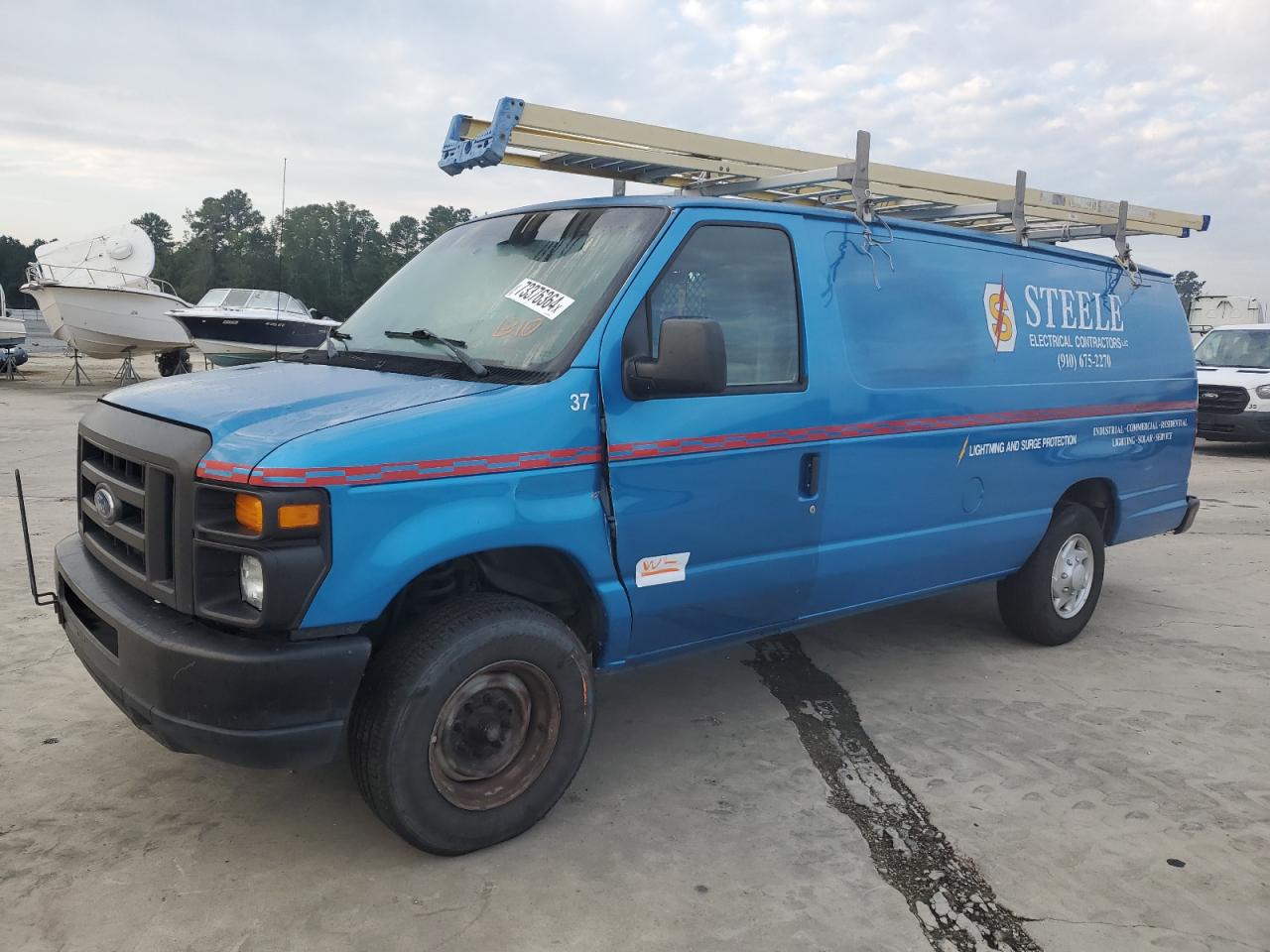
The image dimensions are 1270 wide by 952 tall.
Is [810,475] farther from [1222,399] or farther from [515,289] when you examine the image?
[1222,399]

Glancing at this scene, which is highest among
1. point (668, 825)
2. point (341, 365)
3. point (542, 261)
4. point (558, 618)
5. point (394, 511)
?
point (542, 261)

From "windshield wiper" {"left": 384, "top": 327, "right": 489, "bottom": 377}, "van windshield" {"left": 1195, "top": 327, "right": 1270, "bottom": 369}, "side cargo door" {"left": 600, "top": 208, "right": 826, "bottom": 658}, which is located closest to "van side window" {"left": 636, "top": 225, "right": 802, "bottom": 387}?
"side cargo door" {"left": 600, "top": 208, "right": 826, "bottom": 658}

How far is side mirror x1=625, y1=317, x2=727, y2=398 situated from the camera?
318cm

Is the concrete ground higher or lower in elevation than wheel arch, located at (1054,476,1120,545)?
lower

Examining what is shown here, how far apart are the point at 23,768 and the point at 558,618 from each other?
2101 mm

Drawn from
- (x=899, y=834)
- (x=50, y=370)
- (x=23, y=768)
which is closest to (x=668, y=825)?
(x=899, y=834)

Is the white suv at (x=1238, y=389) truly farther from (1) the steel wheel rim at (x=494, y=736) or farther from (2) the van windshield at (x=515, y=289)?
(1) the steel wheel rim at (x=494, y=736)

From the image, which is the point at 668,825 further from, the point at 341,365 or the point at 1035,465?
the point at 1035,465

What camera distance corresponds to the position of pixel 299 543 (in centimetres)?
272

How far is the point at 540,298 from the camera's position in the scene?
3.58 meters

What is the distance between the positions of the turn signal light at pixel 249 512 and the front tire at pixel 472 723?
59 centimetres

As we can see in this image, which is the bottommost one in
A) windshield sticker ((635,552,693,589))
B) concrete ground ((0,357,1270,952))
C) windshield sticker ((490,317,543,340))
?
concrete ground ((0,357,1270,952))

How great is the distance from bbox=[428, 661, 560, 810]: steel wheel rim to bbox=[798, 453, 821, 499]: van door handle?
1.30 metres

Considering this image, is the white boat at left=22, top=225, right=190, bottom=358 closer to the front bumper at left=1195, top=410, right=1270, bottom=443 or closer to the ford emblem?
the front bumper at left=1195, top=410, right=1270, bottom=443
